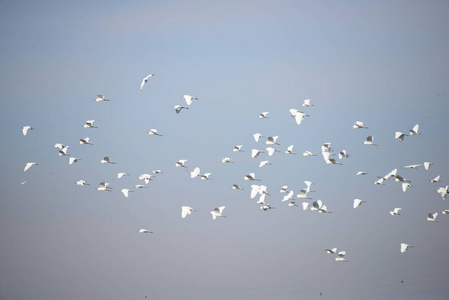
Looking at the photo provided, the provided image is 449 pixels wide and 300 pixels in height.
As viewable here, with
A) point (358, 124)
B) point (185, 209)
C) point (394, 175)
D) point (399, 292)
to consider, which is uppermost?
point (399, 292)

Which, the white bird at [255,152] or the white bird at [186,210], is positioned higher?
the white bird at [255,152]

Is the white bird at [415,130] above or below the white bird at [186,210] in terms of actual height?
above

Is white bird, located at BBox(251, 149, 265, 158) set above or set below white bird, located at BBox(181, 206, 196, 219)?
above

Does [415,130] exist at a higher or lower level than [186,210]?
higher

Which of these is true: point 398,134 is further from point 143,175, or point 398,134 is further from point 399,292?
point 399,292

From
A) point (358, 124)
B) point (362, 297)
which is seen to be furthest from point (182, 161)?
point (362, 297)

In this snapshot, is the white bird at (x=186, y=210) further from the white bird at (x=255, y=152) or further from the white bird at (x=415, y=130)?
the white bird at (x=415, y=130)

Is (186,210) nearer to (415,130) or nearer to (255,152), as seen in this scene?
(255,152)

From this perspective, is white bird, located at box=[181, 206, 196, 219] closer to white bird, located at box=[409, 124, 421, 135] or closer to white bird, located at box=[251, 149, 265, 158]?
white bird, located at box=[251, 149, 265, 158]

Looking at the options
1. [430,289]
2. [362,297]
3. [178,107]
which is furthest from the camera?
[430,289]

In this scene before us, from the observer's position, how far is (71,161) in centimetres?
5012

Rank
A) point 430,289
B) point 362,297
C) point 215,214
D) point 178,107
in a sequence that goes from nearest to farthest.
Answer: point 178,107, point 215,214, point 362,297, point 430,289

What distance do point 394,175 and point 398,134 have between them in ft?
8.59

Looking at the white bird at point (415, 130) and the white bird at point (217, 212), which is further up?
the white bird at point (415, 130)
